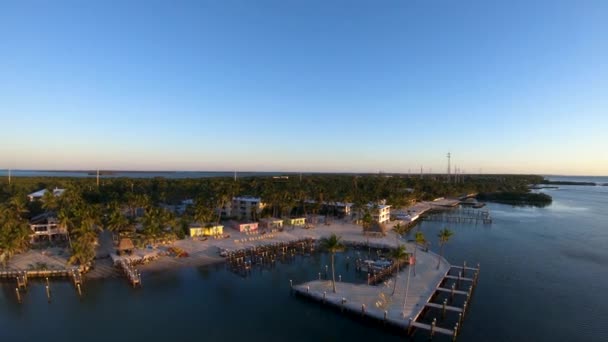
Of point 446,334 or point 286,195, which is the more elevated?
point 286,195

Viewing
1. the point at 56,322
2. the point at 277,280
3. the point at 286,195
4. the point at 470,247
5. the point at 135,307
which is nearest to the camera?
the point at 56,322

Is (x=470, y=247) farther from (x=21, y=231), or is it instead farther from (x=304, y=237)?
(x=21, y=231)

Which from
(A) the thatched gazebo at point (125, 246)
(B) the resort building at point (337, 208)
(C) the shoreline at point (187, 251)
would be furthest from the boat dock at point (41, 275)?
(B) the resort building at point (337, 208)

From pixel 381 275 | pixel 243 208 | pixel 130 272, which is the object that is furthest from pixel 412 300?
pixel 243 208

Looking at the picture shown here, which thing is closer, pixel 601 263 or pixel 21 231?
pixel 21 231

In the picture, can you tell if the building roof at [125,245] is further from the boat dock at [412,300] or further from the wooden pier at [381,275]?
the wooden pier at [381,275]

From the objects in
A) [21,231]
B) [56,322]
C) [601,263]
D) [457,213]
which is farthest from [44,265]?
[457,213]

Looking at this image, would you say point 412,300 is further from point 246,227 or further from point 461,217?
point 461,217
